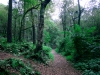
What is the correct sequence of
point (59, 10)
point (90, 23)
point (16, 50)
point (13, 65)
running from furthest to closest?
point (59, 10)
point (90, 23)
point (16, 50)
point (13, 65)

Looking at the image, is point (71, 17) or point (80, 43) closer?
point (80, 43)

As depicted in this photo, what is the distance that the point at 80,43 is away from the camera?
9.55 meters

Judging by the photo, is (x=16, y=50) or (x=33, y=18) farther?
(x=33, y=18)

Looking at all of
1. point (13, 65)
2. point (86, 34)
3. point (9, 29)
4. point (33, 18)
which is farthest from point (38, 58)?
point (33, 18)

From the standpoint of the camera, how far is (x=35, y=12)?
21.1 m

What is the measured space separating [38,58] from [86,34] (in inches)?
186

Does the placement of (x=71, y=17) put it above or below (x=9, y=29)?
above

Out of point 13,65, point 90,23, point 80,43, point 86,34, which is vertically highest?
point 90,23

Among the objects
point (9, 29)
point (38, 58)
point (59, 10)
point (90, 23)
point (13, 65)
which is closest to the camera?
point (13, 65)

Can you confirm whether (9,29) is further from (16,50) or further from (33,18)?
(33,18)

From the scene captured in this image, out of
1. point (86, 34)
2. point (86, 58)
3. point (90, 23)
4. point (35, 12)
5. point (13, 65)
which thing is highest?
point (35, 12)

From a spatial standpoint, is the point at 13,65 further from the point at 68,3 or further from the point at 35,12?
the point at 68,3

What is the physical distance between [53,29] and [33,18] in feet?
87.8

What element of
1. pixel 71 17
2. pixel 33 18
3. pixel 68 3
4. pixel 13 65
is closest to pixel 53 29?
pixel 71 17
